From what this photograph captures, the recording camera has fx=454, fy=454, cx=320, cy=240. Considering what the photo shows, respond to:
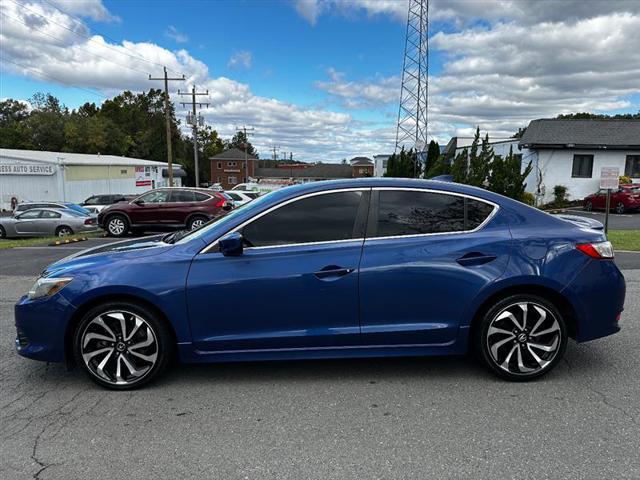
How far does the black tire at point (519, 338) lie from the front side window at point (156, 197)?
540 inches

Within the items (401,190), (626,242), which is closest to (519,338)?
(401,190)

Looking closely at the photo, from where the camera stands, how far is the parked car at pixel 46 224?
18.1 metres

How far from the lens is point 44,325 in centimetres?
349

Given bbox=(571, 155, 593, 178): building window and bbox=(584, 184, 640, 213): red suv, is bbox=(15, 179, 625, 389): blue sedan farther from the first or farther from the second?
bbox=(571, 155, 593, 178): building window

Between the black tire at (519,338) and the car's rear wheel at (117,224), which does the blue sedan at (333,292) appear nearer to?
the black tire at (519,338)

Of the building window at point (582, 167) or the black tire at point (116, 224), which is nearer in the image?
the black tire at point (116, 224)

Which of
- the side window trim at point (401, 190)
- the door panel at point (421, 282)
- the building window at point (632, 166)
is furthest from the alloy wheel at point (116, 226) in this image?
the building window at point (632, 166)

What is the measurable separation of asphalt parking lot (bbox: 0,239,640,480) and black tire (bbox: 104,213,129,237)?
1200 cm

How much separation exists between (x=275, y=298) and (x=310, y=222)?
663 mm

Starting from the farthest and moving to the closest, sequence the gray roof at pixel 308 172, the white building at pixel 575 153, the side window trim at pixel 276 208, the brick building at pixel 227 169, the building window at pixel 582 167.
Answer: the gray roof at pixel 308 172, the brick building at pixel 227 169, the building window at pixel 582 167, the white building at pixel 575 153, the side window trim at pixel 276 208

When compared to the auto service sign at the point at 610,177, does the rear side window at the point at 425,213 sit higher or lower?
lower

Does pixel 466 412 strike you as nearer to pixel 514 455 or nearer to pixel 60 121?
pixel 514 455

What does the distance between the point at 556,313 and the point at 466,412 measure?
1131 millimetres

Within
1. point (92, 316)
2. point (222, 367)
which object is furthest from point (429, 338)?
point (92, 316)
